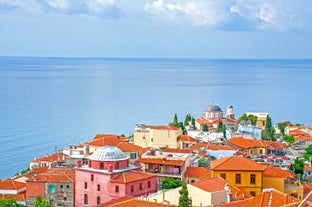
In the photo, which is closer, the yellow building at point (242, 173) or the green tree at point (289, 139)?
the yellow building at point (242, 173)

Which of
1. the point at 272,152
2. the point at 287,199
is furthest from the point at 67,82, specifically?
the point at 287,199

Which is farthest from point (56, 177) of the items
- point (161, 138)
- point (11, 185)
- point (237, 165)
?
point (161, 138)

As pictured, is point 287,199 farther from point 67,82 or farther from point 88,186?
point 67,82

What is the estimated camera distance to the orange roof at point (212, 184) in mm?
Answer: 23128

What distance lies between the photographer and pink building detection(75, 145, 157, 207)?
28125 millimetres

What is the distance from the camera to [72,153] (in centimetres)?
3841

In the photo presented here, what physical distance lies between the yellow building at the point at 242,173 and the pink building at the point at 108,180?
157 inches

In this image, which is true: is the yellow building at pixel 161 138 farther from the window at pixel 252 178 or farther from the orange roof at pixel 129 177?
the window at pixel 252 178

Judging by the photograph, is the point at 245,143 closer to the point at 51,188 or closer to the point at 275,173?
the point at 275,173

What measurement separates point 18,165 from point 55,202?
21.2m

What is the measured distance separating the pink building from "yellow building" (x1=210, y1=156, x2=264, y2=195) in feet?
13.1

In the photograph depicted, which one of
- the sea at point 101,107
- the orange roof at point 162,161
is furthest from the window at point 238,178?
the sea at point 101,107

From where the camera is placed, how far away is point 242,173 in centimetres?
2686

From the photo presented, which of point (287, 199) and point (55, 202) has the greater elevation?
point (287, 199)
